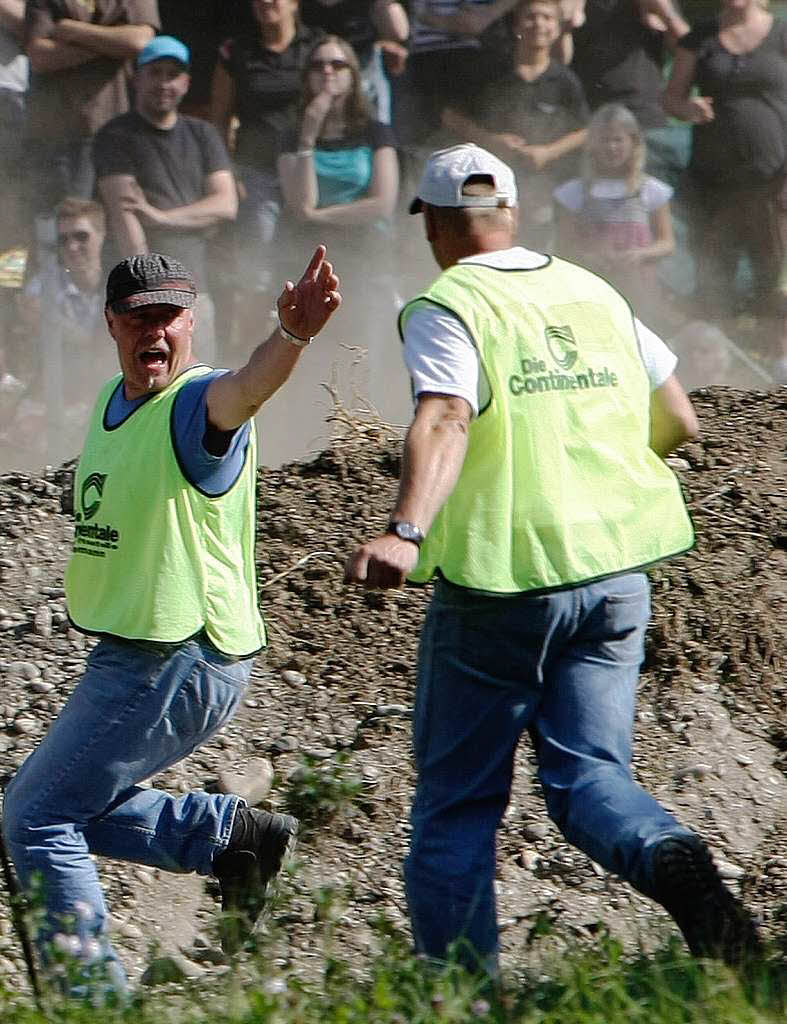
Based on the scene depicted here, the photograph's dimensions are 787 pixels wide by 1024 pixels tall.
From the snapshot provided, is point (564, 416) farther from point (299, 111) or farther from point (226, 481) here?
point (299, 111)

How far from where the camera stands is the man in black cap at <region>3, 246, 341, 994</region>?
372 cm

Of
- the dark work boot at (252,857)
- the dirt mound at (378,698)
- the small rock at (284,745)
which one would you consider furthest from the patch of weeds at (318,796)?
the dark work boot at (252,857)

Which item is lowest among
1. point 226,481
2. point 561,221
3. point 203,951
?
point 203,951

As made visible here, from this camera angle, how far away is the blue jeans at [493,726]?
3365 mm

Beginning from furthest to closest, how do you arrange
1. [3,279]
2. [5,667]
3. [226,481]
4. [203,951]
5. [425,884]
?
[3,279] → [5,667] → [203,951] → [226,481] → [425,884]

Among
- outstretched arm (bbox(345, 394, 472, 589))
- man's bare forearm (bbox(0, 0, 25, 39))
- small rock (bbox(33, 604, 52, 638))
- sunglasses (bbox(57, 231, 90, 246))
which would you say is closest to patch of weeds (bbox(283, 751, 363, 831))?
small rock (bbox(33, 604, 52, 638))

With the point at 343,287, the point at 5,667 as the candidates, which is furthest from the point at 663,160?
the point at 5,667

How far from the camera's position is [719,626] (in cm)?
576

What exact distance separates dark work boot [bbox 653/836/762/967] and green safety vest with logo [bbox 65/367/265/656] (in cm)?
125

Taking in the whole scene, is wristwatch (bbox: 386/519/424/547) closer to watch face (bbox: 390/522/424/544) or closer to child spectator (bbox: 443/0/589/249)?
watch face (bbox: 390/522/424/544)

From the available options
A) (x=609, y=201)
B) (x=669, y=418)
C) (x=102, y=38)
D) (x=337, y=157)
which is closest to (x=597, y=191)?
(x=609, y=201)

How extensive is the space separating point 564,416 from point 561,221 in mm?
6720

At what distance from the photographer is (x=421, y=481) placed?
3.20 metres

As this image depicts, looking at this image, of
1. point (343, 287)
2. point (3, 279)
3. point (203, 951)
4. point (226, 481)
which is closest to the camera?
point (226, 481)
